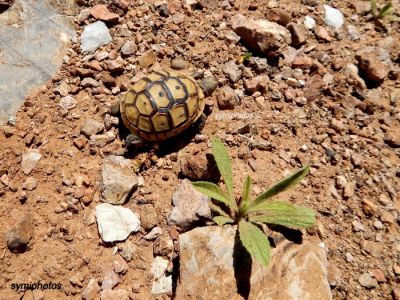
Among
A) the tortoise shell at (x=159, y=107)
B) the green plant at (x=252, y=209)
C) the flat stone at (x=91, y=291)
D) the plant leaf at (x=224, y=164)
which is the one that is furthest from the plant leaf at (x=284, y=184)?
the flat stone at (x=91, y=291)

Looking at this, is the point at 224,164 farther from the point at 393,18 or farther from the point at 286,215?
the point at 393,18

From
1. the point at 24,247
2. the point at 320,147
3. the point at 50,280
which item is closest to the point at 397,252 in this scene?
the point at 320,147

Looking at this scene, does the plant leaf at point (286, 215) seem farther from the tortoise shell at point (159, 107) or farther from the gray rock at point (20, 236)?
the gray rock at point (20, 236)

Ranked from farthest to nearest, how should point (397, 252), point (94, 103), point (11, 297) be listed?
1. point (94, 103)
2. point (397, 252)
3. point (11, 297)

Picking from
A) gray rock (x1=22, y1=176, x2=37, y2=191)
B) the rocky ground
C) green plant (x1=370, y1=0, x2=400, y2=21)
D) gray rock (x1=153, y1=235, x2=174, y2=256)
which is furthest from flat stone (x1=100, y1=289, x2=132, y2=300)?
green plant (x1=370, y1=0, x2=400, y2=21)

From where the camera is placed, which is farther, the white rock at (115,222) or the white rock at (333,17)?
the white rock at (333,17)

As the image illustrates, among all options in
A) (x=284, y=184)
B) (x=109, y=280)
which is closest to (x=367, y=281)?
(x=284, y=184)

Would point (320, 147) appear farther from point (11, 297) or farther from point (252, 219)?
point (11, 297)
